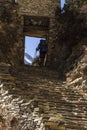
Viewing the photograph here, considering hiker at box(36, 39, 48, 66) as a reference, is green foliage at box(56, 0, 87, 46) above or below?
above

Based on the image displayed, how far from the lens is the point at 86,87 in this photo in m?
13.4

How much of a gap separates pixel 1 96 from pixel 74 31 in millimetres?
5745

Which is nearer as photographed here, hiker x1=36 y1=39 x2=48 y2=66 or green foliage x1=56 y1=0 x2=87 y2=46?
green foliage x1=56 y1=0 x2=87 y2=46

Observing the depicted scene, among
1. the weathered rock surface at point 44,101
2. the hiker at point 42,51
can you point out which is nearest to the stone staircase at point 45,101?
the weathered rock surface at point 44,101

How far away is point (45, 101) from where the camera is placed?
38.6ft

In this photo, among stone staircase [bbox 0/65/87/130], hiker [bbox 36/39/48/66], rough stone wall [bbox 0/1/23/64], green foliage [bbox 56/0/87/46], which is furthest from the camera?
hiker [bbox 36/39/48/66]

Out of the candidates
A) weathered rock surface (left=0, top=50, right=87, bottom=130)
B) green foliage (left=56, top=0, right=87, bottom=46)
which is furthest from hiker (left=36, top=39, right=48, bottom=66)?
weathered rock surface (left=0, top=50, right=87, bottom=130)

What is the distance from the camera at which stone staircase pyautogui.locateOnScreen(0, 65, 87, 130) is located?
10.6 m

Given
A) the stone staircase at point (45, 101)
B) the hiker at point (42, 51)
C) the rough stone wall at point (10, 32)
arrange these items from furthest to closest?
1. the hiker at point (42, 51)
2. the rough stone wall at point (10, 32)
3. the stone staircase at point (45, 101)

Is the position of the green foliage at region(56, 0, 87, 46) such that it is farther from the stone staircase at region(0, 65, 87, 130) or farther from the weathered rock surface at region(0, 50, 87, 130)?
the stone staircase at region(0, 65, 87, 130)

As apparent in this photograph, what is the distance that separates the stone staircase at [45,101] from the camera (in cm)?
1059

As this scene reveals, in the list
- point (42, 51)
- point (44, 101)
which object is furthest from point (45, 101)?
point (42, 51)

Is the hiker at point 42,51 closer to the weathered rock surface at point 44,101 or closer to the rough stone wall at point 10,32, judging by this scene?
the rough stone wall at point 10,32

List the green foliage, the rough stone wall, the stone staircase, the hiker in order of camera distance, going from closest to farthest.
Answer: the stone staircase, the rough stone wall, the green foliage, the hiker
